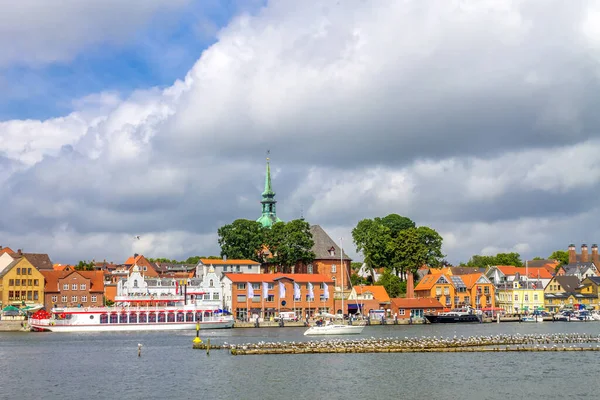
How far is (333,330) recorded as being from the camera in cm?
9562

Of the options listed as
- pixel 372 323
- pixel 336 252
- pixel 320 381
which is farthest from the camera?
pixel 336 252

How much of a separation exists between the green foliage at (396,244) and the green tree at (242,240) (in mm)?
22145

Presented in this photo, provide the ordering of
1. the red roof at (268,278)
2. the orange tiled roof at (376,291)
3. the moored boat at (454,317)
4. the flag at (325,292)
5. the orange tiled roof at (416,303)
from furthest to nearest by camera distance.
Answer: the orange tiled roof at (376,291), the flag at (325,292), the orange tiled roof at (416,303), the moored boat at (454,317), the red roof at (268,278)

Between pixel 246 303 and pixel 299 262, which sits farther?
pixel 299 262

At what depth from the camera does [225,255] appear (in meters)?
148

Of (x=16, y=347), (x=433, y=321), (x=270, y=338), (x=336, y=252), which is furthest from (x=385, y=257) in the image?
(x=16, y=347)

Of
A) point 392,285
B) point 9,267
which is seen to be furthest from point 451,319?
point 9,267

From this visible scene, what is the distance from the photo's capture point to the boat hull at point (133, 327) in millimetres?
112438

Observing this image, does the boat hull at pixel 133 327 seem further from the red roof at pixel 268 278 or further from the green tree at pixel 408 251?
the green tree at pixel 408 251

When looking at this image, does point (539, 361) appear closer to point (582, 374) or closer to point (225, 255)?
point (582, 374)

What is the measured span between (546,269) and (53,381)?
15772 centimetres

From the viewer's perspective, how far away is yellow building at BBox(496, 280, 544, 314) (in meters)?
158

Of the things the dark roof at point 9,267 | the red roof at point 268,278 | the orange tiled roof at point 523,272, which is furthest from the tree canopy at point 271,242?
the orange tiled roof at point 523,272

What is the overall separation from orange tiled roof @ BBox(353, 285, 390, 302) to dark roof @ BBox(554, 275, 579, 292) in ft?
158
